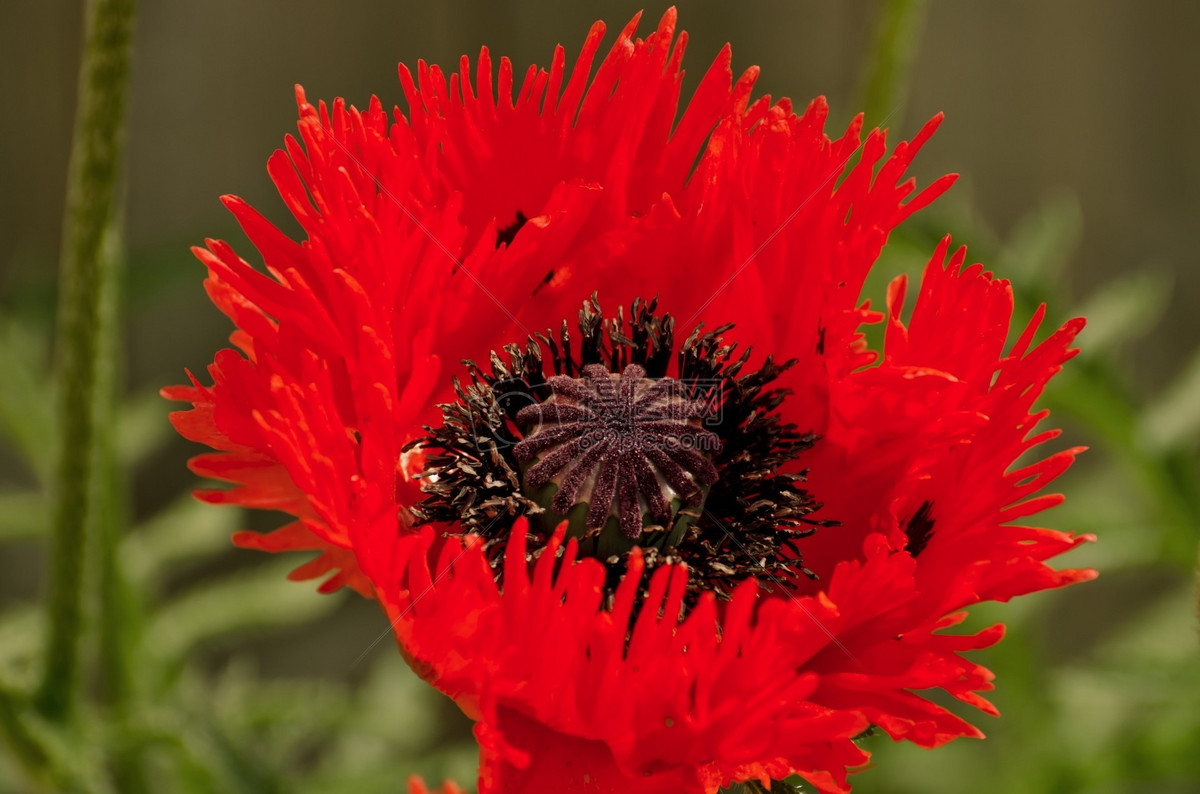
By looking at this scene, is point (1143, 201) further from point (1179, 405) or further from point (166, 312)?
point (166, 312)

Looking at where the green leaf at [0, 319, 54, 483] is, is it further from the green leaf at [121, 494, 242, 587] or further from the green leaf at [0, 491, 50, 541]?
the green leaf at [121, 494, 242, 587]

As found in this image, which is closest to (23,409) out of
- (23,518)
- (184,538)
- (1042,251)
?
(23,518)

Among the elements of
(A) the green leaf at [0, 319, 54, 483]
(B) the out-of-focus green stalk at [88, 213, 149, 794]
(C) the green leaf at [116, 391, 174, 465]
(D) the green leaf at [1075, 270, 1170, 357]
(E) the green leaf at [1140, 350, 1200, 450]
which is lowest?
(B) the out-of-focus green stalk at [88, 213, 149, 794]

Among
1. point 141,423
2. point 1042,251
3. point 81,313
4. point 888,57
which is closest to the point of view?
point 81,313

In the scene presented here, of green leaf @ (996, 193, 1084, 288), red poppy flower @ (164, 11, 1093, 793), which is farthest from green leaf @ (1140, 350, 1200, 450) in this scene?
red poppy flower @ (164, 11, 1093, 793)

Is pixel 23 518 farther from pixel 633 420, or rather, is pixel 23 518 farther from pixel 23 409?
pixel 633 420

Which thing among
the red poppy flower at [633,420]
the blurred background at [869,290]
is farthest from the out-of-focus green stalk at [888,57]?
the red poppy flower at [633,420]
